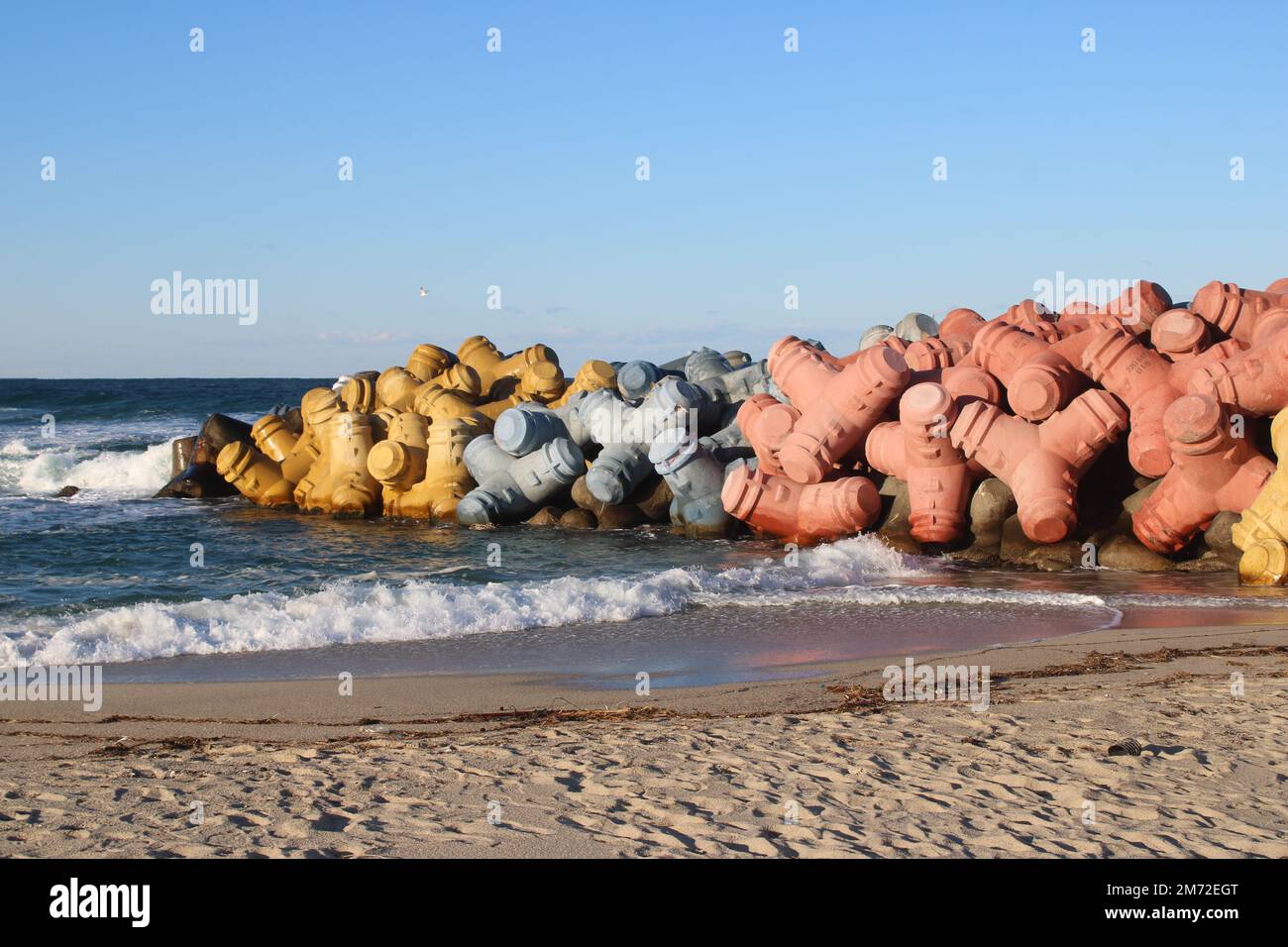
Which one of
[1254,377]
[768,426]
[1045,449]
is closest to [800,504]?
[768,426]

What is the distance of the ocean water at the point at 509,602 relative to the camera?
8617 millimetres

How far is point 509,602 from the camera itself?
1027 centimetres

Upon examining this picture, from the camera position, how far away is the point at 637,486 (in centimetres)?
1566

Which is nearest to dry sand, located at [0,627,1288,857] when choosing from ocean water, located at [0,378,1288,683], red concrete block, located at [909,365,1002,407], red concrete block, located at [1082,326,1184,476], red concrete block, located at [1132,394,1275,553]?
ocean water, located at [0,378,1288,683]

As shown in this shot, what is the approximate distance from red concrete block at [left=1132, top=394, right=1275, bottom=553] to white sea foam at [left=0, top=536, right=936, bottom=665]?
7.66ft

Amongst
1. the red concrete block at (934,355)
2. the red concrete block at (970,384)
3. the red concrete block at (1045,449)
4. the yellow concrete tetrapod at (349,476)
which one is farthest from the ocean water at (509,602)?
the red concrete block at (934,355)

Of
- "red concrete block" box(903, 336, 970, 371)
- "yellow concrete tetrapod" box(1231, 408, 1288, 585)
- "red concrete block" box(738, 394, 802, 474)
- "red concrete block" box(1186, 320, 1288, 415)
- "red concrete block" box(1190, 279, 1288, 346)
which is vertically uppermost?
"red concrete block" box(1190, 279, 1288, 346)

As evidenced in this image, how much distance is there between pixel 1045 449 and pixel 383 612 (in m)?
6.23

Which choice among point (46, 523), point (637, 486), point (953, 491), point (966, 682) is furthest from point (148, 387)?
point (966, 682)

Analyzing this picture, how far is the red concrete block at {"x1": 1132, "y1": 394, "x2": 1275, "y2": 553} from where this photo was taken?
10.8 meters

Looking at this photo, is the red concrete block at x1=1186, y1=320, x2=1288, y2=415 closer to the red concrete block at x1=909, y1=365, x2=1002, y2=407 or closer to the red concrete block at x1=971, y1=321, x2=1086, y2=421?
the red concrete block at x1=971, y1=321, x2=1086, y2=421

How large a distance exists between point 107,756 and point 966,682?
15.4 feet

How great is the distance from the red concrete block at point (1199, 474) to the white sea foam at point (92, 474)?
16990 mm
